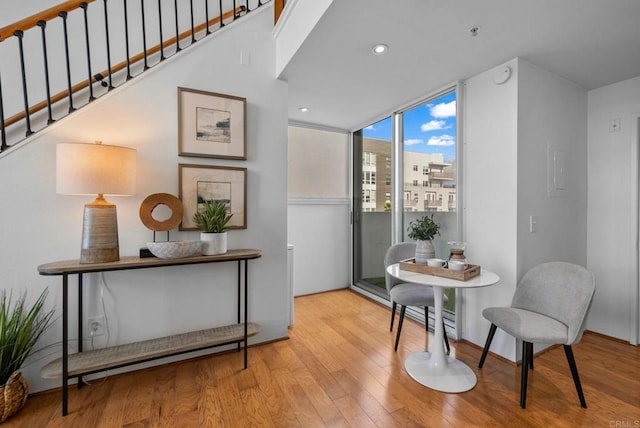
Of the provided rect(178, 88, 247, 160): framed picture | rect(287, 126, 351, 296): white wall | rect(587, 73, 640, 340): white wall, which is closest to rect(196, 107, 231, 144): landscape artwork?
rect(178, 88, 247, 160): framed picture

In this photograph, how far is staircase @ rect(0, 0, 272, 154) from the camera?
5.57 ft

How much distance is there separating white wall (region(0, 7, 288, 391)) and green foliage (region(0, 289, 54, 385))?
68 millimetres

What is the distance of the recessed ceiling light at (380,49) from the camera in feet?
6.44

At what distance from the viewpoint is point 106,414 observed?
158 centimetres

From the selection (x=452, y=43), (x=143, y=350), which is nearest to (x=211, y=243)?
(x=143, y=350)

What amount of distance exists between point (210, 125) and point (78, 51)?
89cm

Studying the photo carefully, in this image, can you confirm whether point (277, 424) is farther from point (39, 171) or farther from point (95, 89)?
point (95, 89)

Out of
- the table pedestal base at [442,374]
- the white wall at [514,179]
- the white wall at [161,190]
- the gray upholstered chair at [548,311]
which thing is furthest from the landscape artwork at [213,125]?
the gray upholstered chair at [548,311]

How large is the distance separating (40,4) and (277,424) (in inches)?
116

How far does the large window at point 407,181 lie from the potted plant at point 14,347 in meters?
3.03

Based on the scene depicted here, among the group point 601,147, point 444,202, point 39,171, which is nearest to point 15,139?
point 39,171

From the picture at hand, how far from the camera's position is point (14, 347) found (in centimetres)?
154

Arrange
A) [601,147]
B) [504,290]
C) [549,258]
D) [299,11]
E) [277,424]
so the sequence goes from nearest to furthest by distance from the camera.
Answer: [277,424] < [299,11] < [504,290] < [549,258] < [601,147]

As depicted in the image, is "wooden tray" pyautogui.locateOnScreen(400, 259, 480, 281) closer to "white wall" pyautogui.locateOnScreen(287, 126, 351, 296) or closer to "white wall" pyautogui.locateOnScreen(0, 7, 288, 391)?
"white wall" pyautogui.locateOnScreen(0, 7, 288, 391)
